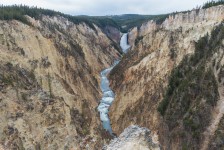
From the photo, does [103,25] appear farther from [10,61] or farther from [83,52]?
[10,61]

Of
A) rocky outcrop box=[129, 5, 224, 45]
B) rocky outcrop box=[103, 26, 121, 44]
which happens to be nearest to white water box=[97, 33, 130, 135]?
rocky outcrop box=[129, 5, 224, 45]

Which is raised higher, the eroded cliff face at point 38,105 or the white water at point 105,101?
the eroded cliff face at point 38,105

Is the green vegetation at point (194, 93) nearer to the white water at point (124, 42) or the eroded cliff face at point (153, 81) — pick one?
the eroded cliff face at point (153, 81)

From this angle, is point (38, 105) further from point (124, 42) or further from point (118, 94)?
point (124, 42)

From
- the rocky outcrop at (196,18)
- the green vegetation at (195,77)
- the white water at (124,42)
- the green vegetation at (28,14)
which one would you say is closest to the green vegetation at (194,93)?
the green vegetation at (195,77)

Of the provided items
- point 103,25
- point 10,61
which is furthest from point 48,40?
point 103,25

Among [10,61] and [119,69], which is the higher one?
[10,61]
